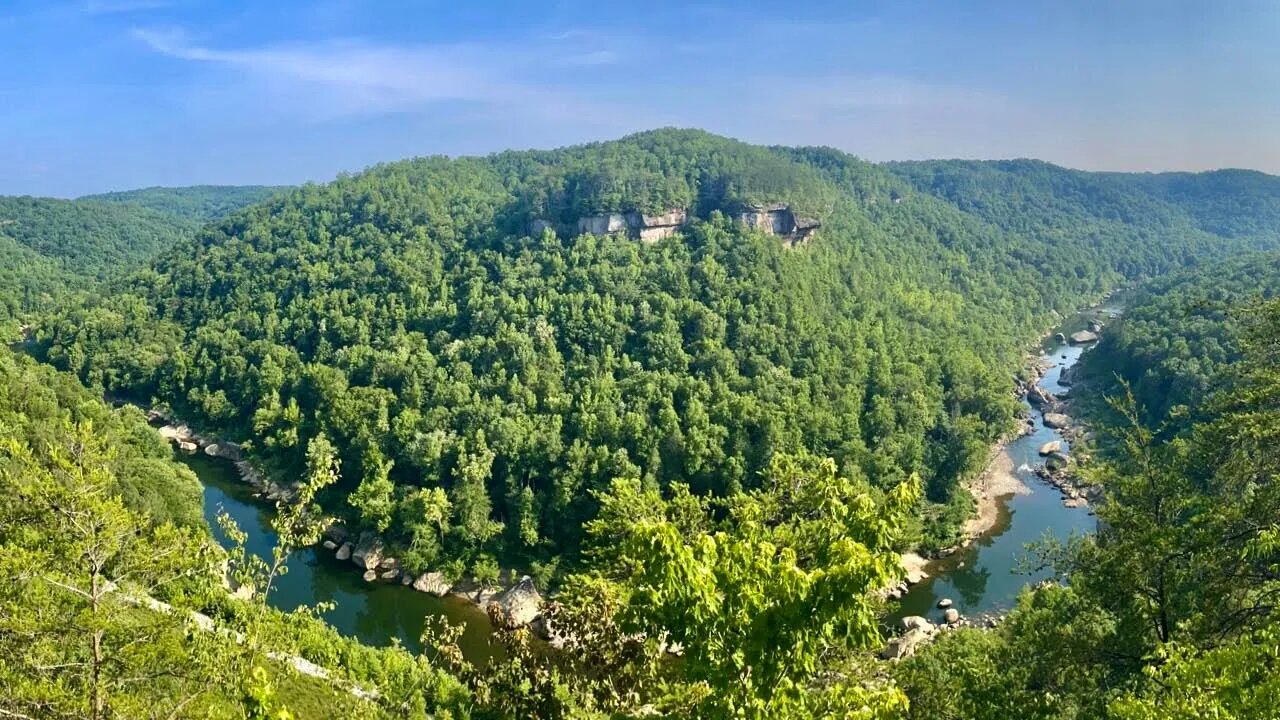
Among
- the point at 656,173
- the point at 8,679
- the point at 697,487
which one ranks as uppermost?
the point at 656,173

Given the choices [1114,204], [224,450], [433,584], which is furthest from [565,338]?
[1114,204]

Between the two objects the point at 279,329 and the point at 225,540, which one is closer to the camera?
the point at 225,540

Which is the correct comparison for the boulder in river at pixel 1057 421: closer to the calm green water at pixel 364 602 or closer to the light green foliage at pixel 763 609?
the calm green water at pixel 364 602

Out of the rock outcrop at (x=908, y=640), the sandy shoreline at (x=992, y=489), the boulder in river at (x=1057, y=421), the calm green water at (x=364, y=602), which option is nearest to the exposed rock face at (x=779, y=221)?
the boulder in river at (x=1057, y=421)

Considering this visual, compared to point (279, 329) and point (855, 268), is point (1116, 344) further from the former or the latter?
point (279, 329)

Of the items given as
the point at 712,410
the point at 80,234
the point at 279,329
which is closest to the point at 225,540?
the point at 279,329

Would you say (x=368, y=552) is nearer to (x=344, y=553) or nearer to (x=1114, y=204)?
(x=344, y=553)
